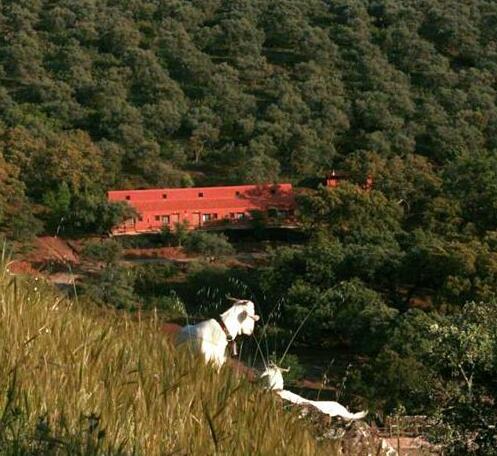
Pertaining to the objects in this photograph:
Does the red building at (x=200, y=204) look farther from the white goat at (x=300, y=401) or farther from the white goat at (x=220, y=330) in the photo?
the white goat at (x=300, y=401)

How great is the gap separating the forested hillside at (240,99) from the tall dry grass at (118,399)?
20.9 m

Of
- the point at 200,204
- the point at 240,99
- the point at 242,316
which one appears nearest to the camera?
the point at 242,316

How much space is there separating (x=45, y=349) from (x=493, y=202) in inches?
891

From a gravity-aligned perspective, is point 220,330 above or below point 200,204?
above

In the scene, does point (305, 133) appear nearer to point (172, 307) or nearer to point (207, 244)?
point (207, 244)

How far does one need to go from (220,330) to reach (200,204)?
2227 centimetres

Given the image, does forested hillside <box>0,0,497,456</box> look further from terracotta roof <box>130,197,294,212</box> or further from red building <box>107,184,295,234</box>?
terracotta roof <box>130,197,294,212</box>

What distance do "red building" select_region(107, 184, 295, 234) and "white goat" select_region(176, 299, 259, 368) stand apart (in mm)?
21195

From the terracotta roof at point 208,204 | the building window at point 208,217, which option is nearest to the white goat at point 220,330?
the terracotta roof at point 208,204

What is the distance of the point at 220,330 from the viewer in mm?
3988

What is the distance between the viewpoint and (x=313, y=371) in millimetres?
15055

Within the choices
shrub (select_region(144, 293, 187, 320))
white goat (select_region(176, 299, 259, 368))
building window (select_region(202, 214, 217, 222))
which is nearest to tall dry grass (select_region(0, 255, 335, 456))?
shrub (select_region(144, 293, 187, 320))

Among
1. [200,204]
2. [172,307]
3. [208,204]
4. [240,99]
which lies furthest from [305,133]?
[172,307]

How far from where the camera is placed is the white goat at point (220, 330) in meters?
3.64
